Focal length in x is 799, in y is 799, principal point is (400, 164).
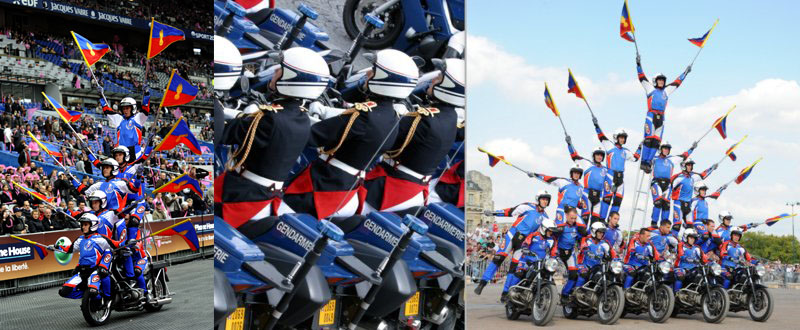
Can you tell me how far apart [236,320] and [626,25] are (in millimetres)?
8510

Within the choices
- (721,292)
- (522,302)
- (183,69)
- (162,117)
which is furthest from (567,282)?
(183,69)

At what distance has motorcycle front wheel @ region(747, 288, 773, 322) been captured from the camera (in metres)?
10.3

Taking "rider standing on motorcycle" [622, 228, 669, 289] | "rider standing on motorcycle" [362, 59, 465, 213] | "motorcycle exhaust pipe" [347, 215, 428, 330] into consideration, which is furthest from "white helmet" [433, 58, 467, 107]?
"rider standing on motorcycle" [622, 228, 669, 289]

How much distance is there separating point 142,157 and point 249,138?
4194 mm

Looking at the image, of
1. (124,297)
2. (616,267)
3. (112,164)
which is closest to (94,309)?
(124,297)

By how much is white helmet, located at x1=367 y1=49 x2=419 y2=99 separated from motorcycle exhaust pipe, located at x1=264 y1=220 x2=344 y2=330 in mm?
715

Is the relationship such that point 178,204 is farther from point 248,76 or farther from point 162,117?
point 248,76

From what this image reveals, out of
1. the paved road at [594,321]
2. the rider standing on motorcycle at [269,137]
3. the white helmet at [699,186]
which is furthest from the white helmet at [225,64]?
the white helmet at [699,186]

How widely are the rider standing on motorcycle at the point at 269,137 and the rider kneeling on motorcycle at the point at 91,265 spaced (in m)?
4.05

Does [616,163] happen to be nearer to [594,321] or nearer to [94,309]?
[594,321]

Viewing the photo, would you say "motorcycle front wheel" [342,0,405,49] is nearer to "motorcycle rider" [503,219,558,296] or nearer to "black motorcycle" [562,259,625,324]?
"motorcycle rider" [503,219,558,296]

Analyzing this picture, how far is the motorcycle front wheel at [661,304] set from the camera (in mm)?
9594

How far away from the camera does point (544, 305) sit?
28.2ft

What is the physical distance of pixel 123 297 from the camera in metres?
7.30
